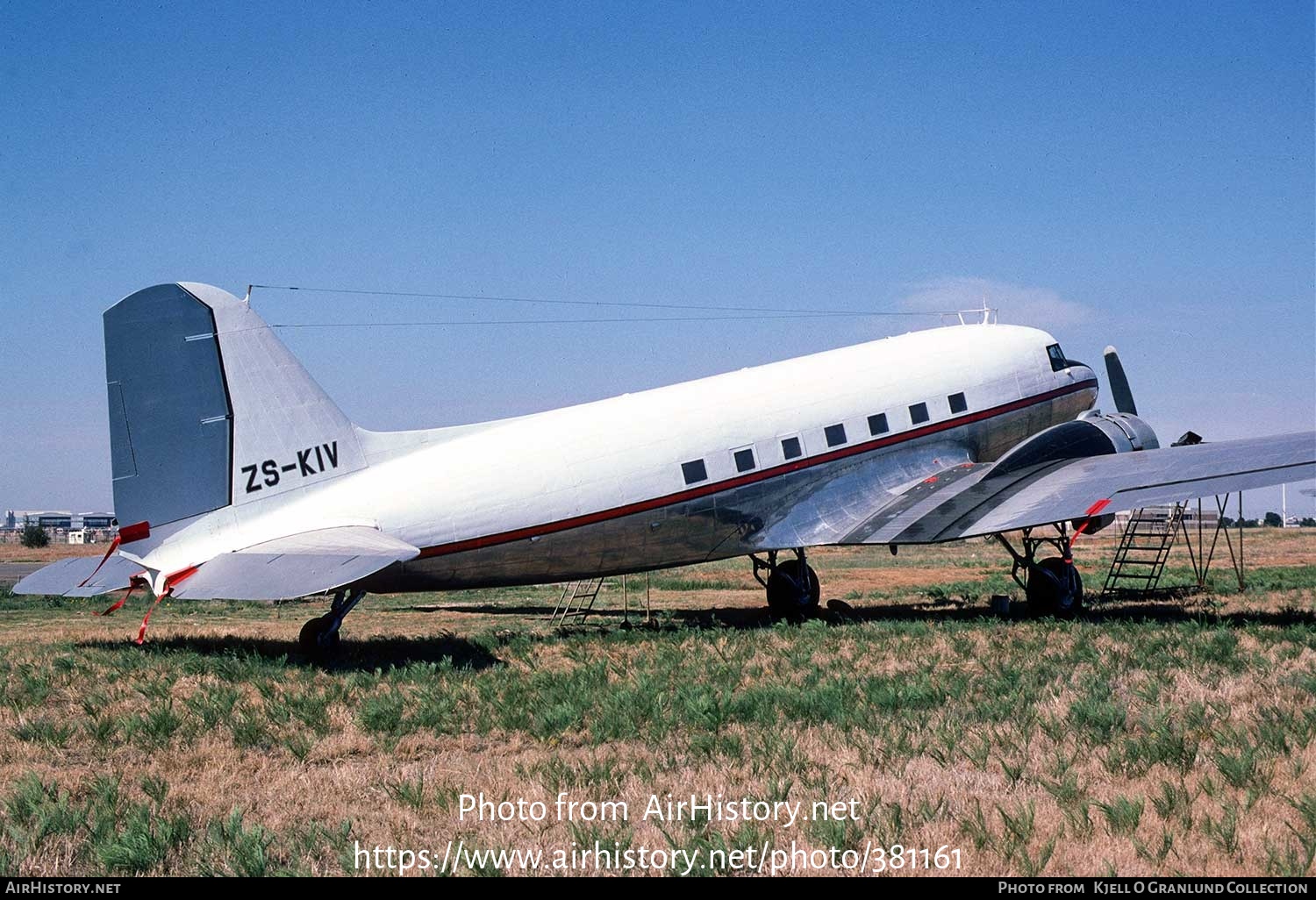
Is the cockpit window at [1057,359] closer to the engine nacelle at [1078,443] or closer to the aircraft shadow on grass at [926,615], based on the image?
the engine nacelle at [1078,443]

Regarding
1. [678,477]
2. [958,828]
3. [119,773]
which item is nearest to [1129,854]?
[958,828]

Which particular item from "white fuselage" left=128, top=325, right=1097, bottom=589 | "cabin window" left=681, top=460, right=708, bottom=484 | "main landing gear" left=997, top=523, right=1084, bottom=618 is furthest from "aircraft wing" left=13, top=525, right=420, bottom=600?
"main landing gear" left=997, top=523, right=1084, bottom=618

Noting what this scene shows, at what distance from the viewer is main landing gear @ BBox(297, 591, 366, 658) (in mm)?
15016

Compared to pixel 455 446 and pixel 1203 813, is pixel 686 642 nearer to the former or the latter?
pixel 455 446

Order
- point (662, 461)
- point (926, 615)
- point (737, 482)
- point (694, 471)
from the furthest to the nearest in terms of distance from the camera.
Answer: point (926, 615) < point (737, 482) < point (694, 471) < point (662, 461)

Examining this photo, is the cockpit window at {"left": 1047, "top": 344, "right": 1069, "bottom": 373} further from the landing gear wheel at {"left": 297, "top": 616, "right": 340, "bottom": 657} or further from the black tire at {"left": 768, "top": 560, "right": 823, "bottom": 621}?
the landing gear wheel at {"left": 297, "top": 616, "right": 340, "bottom": 657}

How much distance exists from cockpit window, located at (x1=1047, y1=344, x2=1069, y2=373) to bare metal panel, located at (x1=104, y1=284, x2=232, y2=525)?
16688 mm

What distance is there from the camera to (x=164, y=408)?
14891 mm

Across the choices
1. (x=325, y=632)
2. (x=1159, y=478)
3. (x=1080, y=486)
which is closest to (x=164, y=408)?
(x=325, y=632)

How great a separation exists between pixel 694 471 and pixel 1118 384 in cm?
1287

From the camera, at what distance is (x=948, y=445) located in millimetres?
21406

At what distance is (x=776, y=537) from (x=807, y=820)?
Result: 39.7 ft

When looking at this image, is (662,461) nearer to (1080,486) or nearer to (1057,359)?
(1080,486)

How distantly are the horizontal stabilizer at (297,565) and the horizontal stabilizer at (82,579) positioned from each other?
2.03 metres
